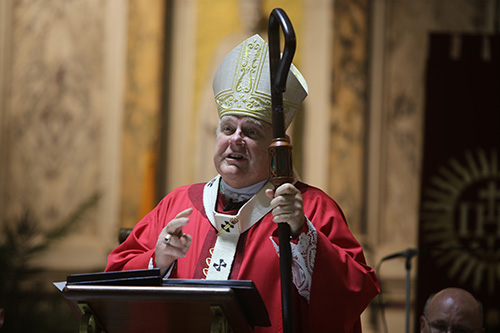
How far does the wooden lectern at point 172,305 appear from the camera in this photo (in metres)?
2.05

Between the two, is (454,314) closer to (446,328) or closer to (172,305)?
(446,328)

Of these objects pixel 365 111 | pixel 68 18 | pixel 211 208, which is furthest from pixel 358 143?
pixel 211 208

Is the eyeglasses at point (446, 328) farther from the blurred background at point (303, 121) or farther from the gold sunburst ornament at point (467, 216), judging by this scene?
the gold sunburst ornament at point (467, 216)

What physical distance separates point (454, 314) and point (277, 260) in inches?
45.3

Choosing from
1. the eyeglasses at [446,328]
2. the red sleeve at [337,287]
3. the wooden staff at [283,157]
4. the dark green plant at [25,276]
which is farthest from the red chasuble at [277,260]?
the dark green plant at [25,276]

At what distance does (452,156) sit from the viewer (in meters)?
5.80

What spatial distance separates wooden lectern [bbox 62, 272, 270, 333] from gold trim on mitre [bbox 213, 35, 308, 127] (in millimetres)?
925

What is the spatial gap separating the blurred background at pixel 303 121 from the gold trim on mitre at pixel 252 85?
2.92 metres

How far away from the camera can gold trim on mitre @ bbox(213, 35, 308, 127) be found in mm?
2861

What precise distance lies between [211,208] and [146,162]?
3025 mm

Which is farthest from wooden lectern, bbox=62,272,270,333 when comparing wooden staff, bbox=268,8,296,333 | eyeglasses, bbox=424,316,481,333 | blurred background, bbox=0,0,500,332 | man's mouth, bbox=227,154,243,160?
blurred background, bbox=0,0,500,332

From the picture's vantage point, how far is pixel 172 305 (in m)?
2.11

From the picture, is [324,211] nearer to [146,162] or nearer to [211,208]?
[211,208]

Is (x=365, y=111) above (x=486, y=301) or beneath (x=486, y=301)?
above
